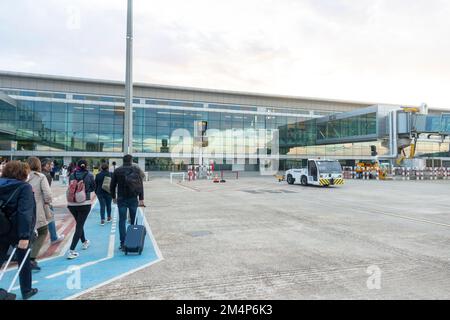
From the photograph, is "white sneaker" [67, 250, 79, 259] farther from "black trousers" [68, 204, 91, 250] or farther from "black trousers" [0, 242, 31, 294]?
"black trousers" [0, 242, 31, 294]

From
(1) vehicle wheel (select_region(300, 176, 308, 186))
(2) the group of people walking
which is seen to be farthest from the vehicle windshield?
(2) the group of people walking

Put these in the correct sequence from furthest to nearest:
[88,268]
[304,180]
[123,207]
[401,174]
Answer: [401,174] → [304,180] → [123,207] → [88,268]

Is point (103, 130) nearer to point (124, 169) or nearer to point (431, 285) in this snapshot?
point (124, 169)

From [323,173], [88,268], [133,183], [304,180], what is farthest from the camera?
[304,180]

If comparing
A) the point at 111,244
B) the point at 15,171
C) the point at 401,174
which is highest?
the point at 15,171

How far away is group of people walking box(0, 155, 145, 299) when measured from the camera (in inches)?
137

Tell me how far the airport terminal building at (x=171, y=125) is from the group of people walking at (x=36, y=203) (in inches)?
1505

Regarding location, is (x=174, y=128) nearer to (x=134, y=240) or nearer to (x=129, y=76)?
(x=129, y=76)

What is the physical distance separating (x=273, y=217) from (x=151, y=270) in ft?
18.5

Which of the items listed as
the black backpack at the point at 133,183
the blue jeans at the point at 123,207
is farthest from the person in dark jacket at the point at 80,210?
the black backpack at the point at 133,183

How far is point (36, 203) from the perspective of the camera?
16.0 feet

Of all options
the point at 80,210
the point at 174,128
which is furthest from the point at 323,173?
the point at 174,128

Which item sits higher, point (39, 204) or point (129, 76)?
point (129, 76)

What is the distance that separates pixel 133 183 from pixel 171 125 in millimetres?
40118
